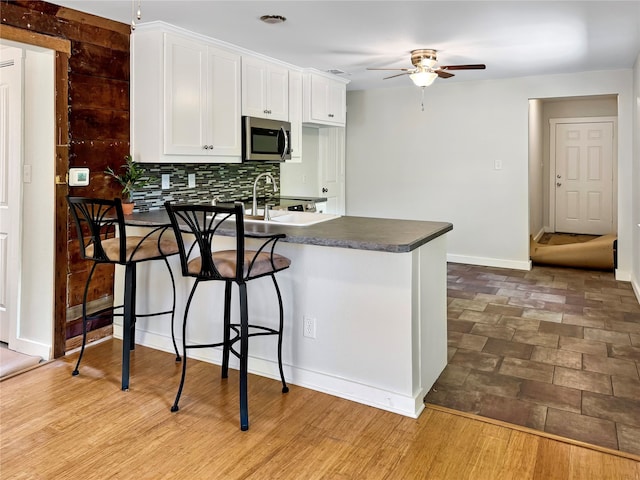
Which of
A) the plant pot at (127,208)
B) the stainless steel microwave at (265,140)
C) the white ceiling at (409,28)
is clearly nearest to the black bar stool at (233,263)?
the plant pot at (127,208)

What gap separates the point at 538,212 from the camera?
809 centimetres

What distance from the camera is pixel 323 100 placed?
210 inches

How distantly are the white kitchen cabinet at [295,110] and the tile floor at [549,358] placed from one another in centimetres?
210

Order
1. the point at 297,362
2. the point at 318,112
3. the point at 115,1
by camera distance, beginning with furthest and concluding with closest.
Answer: the point at 318,112, the point at 115,1, the point at 297,362

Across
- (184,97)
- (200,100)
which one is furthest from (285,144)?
(184,97)

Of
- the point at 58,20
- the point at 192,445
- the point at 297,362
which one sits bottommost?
the point at 192,445

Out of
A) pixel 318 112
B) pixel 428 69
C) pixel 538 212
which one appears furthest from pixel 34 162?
pixel 538 212

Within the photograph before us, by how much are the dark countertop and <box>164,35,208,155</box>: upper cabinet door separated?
2.47 feet

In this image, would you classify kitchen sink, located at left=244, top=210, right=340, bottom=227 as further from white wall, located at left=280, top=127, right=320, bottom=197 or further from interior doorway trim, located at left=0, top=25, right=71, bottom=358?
white wall, located at left=280, top=127, right=320, bottom=197

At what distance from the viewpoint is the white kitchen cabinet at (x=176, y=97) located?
347cm

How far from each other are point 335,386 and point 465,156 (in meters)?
4.33

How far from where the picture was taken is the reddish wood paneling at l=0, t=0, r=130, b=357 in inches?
120

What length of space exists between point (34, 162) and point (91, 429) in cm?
179

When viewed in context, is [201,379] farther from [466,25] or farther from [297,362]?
[466,25]
